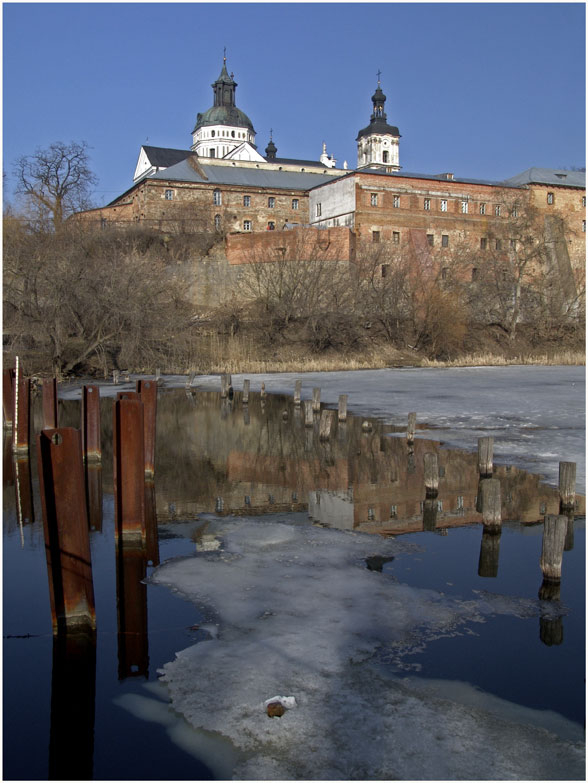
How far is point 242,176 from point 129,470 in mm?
62828

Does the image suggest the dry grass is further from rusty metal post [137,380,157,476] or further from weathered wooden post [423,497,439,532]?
weathered wooden post [423,497,439,532]

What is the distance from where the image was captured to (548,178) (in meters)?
64.9

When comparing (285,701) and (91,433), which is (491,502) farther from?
(91,433)

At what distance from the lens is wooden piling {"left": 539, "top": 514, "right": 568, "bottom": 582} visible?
22.2 feet

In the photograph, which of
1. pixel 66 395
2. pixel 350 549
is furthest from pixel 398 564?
pixel 66 395

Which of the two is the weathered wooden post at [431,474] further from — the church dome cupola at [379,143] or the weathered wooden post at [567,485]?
the church dome cupola at [379,143]

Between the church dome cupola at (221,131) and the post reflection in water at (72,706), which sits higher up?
the church dome cupola at (221,131)

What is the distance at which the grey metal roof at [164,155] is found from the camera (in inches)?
3219

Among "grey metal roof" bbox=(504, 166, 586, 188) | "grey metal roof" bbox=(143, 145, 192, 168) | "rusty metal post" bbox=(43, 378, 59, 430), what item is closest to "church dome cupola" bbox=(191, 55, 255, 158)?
"grey metal roof" bbox=(143, 145, 192, 168)

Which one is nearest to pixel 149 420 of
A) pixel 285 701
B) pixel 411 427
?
pixel 411 427

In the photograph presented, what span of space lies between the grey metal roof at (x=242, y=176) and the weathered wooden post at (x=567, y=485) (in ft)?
190

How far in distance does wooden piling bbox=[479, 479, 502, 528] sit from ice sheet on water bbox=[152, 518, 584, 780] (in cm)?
165

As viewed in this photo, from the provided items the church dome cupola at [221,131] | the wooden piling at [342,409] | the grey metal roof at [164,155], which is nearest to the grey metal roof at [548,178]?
the grey metal roof at [164,155]

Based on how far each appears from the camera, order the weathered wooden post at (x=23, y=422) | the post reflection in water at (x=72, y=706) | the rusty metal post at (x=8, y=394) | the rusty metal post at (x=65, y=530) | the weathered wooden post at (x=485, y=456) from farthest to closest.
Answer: the rusty metal post at (x=8, y=394) < the weathered wooden post at (x=23, y=422) < the weathered wooden post at (x=485, y=456) < the rusty metal post at (x=65, y=530) < the post reflection in water at (x=72, y=706)
